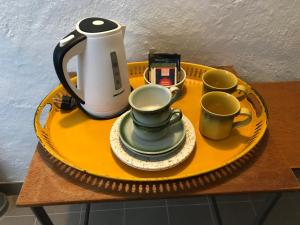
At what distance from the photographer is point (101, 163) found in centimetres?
60

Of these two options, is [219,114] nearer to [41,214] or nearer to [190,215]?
[41,214]

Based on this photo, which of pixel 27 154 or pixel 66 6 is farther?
pixel 27 154

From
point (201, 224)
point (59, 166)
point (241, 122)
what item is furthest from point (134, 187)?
point (201, 224)

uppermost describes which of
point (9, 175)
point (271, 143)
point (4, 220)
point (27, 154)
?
point (271, 143)

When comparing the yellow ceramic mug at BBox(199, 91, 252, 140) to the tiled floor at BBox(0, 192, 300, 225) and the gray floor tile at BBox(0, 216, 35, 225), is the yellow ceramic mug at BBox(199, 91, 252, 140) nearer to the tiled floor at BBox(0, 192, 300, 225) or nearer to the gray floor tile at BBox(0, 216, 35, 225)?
the tiled floor at BBox(0, 192, 300, 225)

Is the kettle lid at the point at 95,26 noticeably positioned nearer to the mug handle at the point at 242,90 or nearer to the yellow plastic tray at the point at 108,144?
the yellow plastic tray at the point at 108,144

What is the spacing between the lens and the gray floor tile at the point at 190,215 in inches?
46.5

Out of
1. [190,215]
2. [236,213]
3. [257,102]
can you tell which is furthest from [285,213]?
[257,102]

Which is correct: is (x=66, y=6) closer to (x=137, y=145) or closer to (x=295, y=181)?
(x=137, y=145)

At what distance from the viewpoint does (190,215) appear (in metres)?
1.20

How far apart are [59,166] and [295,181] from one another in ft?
1.56

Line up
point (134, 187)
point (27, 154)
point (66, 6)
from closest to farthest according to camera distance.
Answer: point (134, 187), point (66, 6), point (27, 154)

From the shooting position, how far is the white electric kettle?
1.93ft

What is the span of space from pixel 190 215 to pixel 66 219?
53cm
